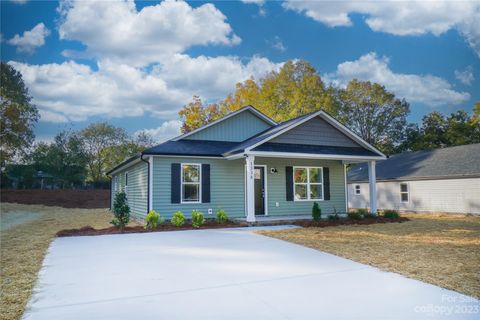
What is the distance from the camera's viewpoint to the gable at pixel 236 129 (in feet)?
49.0

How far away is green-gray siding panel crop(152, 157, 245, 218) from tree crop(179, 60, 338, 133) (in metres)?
15.4

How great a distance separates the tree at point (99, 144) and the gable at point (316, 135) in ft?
104

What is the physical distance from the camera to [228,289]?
438 cm

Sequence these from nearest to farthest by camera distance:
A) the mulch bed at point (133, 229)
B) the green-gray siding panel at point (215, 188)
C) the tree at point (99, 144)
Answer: the mulch bed at point (133, 229), the green-gray siding panel at point (215, 188), the tree at point (99, 144)

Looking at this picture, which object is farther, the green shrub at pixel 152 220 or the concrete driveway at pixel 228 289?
the green shrub at pixel 152 220

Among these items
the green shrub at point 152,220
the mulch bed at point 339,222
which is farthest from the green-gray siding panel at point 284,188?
the green shrub at point 152,220

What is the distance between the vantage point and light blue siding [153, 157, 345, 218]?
488 inches

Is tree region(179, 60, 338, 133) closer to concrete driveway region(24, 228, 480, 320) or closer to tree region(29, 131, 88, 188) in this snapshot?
tree region(29, 131, 88, 188)

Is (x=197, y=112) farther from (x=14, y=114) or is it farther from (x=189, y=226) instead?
(x=189, y=226)

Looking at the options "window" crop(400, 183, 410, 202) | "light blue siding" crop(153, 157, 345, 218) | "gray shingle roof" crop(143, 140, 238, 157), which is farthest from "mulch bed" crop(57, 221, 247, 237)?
"window" crop(400, 183, 410, 202)

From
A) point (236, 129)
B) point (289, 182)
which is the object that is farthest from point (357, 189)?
point (236, 129)

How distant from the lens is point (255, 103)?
2958cm

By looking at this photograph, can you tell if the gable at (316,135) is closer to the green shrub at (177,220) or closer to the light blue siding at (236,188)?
the light blue siding at (236,188)

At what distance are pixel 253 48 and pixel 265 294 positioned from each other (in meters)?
26.1
